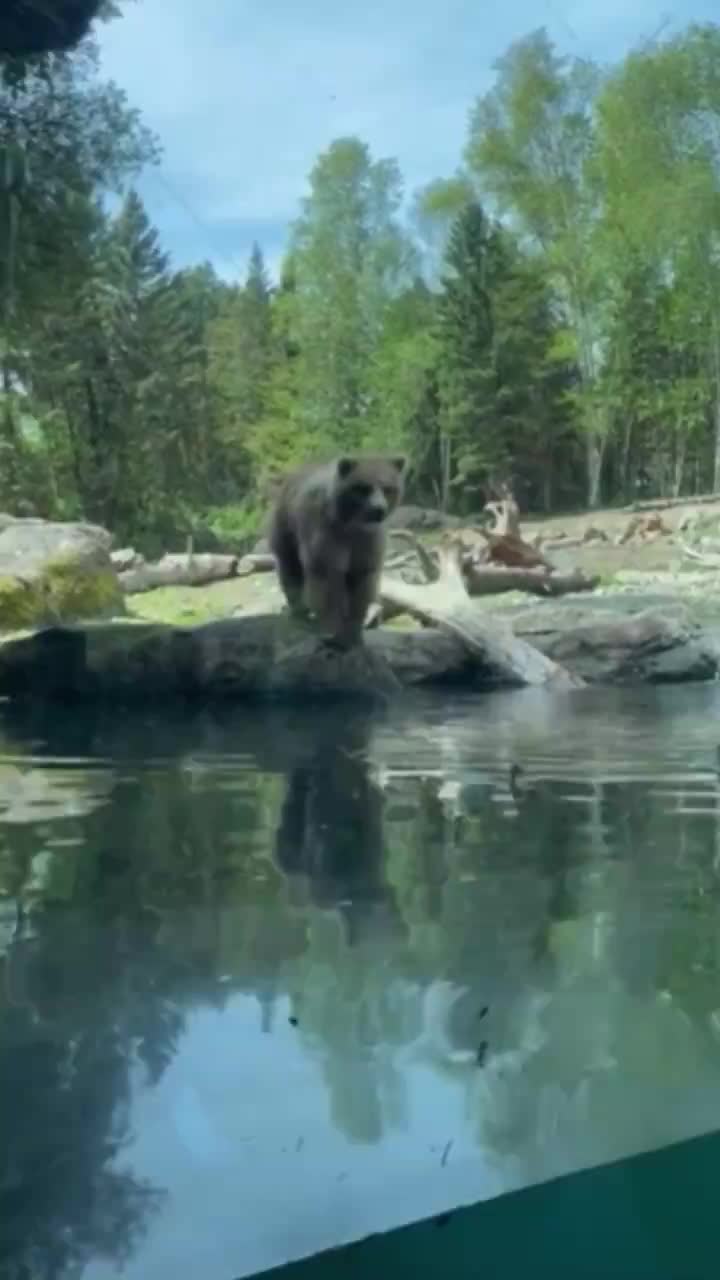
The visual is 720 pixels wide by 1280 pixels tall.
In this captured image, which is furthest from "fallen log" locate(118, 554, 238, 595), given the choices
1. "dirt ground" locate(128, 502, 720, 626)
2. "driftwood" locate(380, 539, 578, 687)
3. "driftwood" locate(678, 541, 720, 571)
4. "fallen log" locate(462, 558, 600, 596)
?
"driftwood" locate(678, 541, 720, 571)

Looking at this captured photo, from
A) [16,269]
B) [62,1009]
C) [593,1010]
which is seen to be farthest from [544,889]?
[16,269]

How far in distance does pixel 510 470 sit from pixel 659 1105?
3192 millimetres

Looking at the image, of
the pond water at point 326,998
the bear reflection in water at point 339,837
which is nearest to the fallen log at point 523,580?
the bear reflection in water at point 339,837

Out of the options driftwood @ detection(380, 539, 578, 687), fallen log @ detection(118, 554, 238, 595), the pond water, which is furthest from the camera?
driftwood @ detection(380, 539, 578, 687)

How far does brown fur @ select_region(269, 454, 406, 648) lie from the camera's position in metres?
4.37

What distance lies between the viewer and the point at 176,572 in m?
4.18

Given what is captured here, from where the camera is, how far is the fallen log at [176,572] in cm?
412

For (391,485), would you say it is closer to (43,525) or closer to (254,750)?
(43,525)

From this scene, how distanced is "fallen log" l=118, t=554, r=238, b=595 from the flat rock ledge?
0.13 m

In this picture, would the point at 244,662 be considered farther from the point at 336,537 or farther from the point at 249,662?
the point at 336,537

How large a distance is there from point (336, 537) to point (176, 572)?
0.55 m

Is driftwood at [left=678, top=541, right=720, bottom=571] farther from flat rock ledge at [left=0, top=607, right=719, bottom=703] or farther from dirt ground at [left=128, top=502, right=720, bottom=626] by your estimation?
flat rock ledge at [left=0, top=607, right=719, bottom=703]

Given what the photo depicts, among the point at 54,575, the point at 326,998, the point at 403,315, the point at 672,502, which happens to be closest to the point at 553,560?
the point at 672,502

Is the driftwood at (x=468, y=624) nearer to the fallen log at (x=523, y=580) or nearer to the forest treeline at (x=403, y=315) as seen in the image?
the fallen log at (x=523, y=580)
